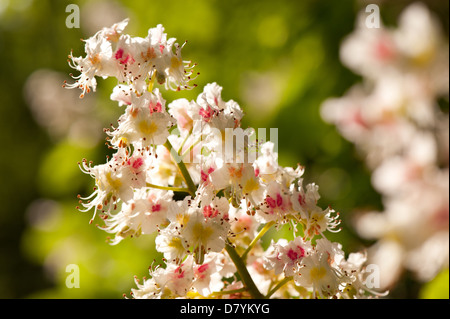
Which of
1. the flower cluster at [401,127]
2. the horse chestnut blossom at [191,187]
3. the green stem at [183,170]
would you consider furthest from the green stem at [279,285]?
the flower cluster at [401,127]

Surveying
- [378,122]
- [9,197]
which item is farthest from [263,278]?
[9,197]

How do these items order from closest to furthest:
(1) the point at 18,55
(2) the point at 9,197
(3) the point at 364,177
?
(3) the point at 364,177 → (1) the point at 18,55 → (2) the point at 9,197

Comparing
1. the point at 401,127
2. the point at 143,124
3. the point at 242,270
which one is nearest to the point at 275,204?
the point at 242,270

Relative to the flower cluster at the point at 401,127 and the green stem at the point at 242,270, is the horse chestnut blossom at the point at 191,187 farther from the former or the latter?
the flower cluster at the point at 401,127

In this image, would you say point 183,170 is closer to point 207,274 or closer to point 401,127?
point 207,274

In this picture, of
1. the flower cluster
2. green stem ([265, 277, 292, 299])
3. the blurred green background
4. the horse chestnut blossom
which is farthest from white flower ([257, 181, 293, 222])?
the flower cluster
